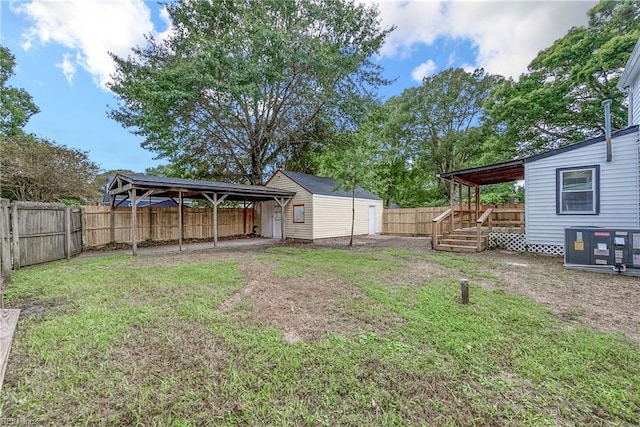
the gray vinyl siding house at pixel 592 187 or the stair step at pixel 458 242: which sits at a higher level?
the gray vinyl siding house at pixel 592 187

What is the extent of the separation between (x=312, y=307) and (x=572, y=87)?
16.7m

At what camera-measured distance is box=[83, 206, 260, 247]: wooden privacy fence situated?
1037 centimetres

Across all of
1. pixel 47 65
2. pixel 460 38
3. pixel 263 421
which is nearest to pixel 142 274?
pixel 263 421

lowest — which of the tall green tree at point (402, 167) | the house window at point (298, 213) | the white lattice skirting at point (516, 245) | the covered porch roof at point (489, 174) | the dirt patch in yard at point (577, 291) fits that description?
the dirt patch in yard at point (577, 291)

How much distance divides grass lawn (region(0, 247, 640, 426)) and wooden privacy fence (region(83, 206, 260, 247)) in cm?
649

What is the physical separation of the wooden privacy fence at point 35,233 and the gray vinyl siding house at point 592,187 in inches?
507

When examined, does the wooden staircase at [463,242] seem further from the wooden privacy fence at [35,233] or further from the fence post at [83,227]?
the fence post at [83,227]

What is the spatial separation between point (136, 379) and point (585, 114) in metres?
18.7

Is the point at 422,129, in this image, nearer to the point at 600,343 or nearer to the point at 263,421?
the point at 600,343

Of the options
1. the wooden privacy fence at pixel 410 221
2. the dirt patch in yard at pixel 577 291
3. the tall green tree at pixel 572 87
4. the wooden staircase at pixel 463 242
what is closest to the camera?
the dirt patch in yard at pixel 577 291

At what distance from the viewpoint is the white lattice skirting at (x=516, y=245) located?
8328mm

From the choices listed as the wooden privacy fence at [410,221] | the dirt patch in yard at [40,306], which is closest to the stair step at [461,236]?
the wooden privacy fence at [410,221]

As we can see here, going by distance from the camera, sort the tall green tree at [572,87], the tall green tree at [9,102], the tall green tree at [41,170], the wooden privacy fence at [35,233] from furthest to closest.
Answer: the tall green tree at [9,102]
the tall green tree at [572,87]
the tall green tree at [41,170]
the wooden privacy fence at [35,233]

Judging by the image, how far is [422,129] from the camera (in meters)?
21.8
